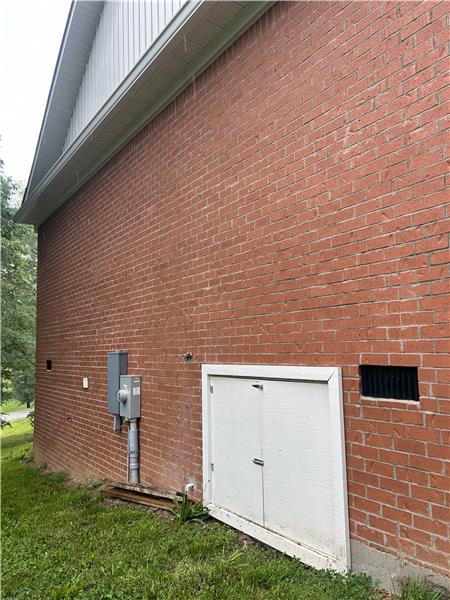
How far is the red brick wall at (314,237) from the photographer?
105 inches

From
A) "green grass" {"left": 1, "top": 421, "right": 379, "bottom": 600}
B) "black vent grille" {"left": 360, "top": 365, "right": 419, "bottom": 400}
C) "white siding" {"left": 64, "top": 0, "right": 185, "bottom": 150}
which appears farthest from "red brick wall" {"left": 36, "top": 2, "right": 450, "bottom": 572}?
"white siding" {"left": 64, "top": 0, "right": 185, "bottom": 150}

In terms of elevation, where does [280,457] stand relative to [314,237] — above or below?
below

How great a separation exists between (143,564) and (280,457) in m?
1.33

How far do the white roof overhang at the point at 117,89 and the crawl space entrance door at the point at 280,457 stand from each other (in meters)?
3.37

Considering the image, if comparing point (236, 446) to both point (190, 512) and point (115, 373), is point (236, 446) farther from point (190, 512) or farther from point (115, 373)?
point (115, 373)

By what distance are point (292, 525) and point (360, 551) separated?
0.62 m

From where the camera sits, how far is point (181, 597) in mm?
2809

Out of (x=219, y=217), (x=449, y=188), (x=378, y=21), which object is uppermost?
(x=378, y=21)

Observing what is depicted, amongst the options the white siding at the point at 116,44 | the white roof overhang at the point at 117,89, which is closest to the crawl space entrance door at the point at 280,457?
the white roof overhang at the point at 117,89

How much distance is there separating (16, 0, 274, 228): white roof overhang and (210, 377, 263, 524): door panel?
3498 mm

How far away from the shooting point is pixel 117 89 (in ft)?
19.1

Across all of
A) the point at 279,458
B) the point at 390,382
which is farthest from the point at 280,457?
the point at 390,382

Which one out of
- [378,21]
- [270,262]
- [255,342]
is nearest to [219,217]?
[270,262]

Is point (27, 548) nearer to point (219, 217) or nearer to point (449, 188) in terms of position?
point (219, 217)
